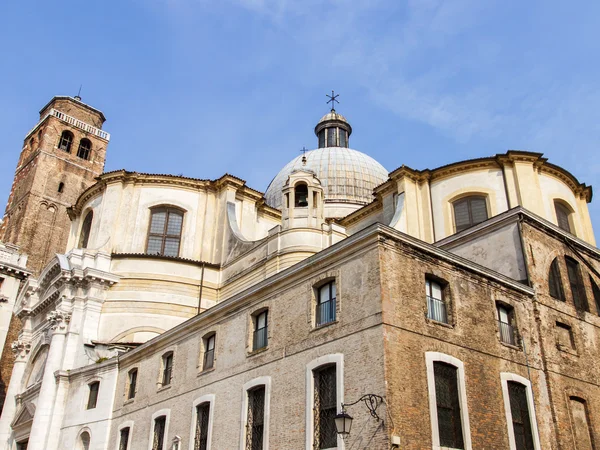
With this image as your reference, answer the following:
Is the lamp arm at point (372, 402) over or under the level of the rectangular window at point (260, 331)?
under

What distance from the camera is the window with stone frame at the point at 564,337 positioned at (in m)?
18.7

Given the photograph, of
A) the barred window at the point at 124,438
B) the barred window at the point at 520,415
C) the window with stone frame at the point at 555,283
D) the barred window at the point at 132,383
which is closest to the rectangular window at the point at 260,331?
the barred window at the point at 520,415

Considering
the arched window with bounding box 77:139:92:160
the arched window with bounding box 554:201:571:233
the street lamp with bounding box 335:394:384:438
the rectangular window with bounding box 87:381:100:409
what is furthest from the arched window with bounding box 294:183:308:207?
the arched window with bounding box 77:139:92:160

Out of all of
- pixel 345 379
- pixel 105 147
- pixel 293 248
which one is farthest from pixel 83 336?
pixel 105 147

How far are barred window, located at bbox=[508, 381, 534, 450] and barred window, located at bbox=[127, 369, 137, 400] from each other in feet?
43.7

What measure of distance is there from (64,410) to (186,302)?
741cm

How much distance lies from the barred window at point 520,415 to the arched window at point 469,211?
1234 centimetres

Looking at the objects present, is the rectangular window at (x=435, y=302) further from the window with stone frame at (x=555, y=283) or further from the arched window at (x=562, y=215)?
the arched window at (x=562, y=215)

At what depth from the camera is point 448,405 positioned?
49.5 ft

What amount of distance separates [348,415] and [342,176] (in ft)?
109

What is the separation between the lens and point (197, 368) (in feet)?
66.4

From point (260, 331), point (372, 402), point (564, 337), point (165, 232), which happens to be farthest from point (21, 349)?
point (564, 337)

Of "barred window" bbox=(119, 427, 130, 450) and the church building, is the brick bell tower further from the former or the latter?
"barred window" bbox=(119, 427, 130, 450)

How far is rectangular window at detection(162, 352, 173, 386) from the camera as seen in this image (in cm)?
2165
